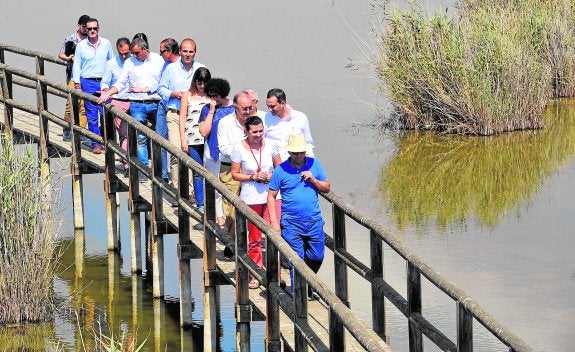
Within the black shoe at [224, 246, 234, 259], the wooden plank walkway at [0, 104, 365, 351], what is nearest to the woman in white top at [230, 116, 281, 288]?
the wooden plank walkway at [0, 104, 365, 351]

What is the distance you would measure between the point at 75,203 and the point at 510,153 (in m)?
7.13

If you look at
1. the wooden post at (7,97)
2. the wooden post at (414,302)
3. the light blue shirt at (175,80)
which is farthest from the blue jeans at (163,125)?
the wooden post at (414,302)

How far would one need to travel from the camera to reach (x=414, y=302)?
33.1 feet

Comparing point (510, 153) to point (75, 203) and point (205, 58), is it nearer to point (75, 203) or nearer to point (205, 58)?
point (75, 203)

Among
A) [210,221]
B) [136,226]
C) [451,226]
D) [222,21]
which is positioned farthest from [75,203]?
[222,21]

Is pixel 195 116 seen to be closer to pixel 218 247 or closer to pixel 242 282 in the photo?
pixel 218 247

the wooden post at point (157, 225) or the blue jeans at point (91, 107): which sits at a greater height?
the blue jeans at point (91, 107)

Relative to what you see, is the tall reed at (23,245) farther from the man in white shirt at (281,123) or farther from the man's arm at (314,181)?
the man's arm at (314,181)

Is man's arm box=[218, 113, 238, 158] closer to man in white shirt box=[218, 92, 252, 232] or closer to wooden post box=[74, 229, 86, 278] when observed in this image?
man in white shirt box=[218, 92, 252, 232]

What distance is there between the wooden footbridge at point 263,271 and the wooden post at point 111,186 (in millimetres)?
11

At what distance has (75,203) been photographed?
17.7 meters

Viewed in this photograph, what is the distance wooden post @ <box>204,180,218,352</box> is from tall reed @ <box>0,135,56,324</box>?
5.63ft

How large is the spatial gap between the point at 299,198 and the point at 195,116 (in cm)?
282

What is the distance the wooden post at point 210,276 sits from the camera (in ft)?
40.3
